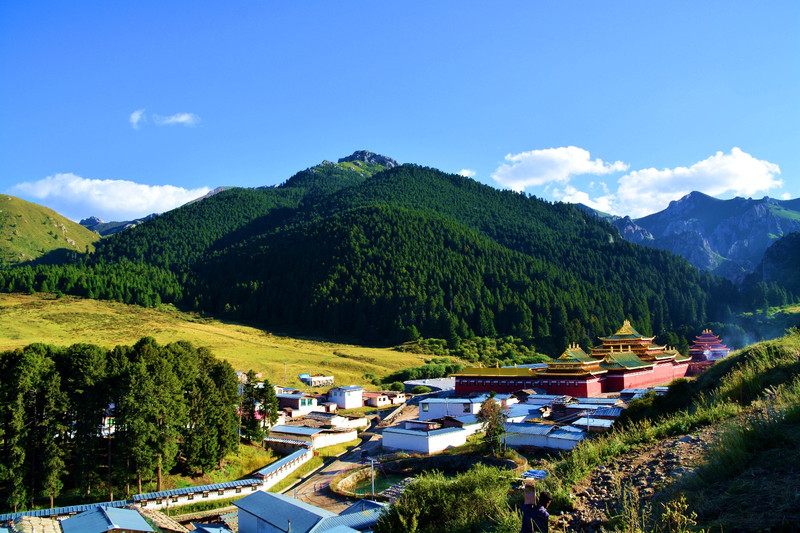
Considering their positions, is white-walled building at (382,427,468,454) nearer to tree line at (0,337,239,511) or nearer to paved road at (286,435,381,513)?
paved road at (286,435,381,513)

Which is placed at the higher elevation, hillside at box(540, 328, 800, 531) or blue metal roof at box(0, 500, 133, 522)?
hillside at box(540, 328, 800, 531)

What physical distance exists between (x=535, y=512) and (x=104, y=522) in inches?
727

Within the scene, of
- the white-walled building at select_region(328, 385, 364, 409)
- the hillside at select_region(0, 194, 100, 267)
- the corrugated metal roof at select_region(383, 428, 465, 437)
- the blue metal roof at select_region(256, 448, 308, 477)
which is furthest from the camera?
the hillside at select_region(0, 194, 100, 267)

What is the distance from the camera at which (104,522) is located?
19.1m

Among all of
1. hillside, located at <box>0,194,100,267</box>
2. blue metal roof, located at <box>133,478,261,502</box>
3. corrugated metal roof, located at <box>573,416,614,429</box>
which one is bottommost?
blue metal roof, located at <box>133,478,261,502</box>

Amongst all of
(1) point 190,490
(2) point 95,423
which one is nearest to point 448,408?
(1) point 190,490

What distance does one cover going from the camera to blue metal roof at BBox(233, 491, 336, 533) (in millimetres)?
18281

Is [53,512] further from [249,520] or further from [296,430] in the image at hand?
[296,430]

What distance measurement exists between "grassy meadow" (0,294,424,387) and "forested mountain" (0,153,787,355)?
12802 mm

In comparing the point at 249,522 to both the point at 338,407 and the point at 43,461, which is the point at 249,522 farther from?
the point at 338,407

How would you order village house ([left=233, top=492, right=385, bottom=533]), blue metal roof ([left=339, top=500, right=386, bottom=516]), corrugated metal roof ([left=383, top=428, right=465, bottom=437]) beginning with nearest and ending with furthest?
village house ([left=233, top=492, right=385, bottom=533]), blue metal roof ([left=339, top=500, right=386, bottom=516]), corrugated metal roof ([left=383, top=428, right=465, bottom=437])

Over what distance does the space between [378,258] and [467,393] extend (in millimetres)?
67254

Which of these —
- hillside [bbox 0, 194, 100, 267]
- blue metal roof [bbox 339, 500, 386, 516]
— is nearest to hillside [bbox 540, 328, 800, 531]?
blue metal roof [bbox 339, 500, 386, 516]

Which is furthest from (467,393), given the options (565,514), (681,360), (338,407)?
(565,514)
